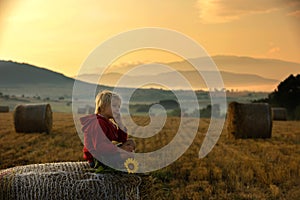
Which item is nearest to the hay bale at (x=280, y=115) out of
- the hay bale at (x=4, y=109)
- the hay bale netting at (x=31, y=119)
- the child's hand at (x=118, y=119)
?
the hay bale netting at (x=31, y=119)

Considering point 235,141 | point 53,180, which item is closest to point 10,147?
point 235,141

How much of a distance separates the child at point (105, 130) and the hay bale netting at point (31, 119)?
7.43 meters

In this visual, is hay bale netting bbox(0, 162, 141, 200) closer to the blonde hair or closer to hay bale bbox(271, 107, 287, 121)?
the blonde hair

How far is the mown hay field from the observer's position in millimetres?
4852

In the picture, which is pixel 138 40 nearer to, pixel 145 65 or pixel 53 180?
pixel 145 65

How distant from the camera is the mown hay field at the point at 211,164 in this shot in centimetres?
485

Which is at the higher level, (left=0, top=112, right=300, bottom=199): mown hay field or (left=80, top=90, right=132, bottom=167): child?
(left=80, top=90, right=132, bottom=167): child

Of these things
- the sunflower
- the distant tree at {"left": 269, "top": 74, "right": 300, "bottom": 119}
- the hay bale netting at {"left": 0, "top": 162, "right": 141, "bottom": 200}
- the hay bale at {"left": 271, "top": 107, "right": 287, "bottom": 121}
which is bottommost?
the hay bale netting at {"left": 0, "top": 162, "right": 141, "bottom": 200}

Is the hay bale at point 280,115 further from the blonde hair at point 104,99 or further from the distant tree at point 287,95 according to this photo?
the blonde hair at point 104,99

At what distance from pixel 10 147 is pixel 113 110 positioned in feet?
17.5

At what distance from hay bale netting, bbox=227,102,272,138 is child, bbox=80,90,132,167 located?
21.6 ft

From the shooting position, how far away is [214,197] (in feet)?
15.4

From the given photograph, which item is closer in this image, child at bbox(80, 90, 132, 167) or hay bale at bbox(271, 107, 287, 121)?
child at bbox(80, 90, 132, 167)

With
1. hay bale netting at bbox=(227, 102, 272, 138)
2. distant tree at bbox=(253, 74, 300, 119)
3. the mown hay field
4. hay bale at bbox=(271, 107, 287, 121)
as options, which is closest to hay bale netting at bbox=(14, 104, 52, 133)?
the mown hay field
